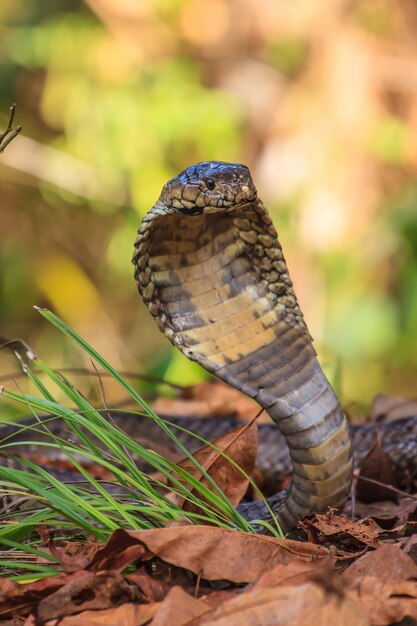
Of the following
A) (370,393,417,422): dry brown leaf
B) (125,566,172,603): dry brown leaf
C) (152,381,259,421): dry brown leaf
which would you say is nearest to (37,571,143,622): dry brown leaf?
(125,566,172,603): dry brown leaf

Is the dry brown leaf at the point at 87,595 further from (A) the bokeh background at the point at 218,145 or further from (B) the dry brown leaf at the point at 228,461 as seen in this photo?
(A) the bokeh background at the point at 218,145

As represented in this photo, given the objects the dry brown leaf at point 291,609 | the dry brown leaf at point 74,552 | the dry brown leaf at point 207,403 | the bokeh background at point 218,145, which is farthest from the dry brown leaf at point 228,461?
the bokeh background at point 218,145

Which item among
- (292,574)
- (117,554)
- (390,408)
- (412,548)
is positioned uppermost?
(117,554)

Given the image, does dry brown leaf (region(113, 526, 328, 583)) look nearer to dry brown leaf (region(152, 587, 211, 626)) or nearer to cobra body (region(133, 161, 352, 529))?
dry brown leaf (region(152, 587, 211, 626))

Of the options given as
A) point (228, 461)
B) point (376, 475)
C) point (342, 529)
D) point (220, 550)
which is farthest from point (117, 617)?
point (376, 475)

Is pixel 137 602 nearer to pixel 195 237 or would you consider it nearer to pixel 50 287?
pixel 195 237

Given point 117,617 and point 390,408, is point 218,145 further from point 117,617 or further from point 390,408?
point 117,617

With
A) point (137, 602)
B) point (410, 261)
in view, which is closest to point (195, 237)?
point (137, 602)
